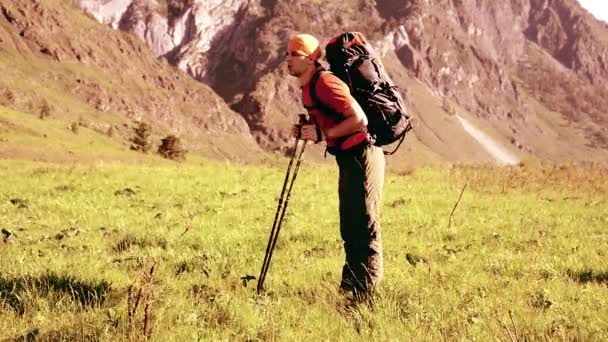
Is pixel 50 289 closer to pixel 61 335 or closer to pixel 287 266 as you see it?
pixel 61 335

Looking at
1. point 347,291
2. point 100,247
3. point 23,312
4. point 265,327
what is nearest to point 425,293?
point 347,291

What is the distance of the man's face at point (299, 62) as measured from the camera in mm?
6418

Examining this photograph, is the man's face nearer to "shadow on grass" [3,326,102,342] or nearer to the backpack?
the backpack

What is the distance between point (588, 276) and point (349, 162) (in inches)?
160

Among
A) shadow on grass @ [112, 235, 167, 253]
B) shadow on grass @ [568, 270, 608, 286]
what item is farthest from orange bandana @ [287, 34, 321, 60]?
shadow on grass @ [112, 235, 167, 253]

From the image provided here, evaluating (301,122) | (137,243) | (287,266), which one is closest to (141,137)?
(137,243)

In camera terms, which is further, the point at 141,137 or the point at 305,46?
the point at 141,137

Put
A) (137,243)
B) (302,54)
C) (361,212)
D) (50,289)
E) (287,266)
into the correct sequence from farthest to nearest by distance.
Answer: (137,243) < (287,266) < (361,212) < (302,54) < (50,289)

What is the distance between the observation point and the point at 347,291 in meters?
6.79

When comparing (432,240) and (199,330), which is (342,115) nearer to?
(199,330)

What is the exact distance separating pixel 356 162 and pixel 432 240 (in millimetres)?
4901

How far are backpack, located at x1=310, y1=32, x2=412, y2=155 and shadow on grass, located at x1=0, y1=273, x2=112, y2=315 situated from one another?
11.1 ft

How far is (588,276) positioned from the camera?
795 centimetres

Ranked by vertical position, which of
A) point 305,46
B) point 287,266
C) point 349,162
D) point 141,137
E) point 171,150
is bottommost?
Answer: point 171,150
